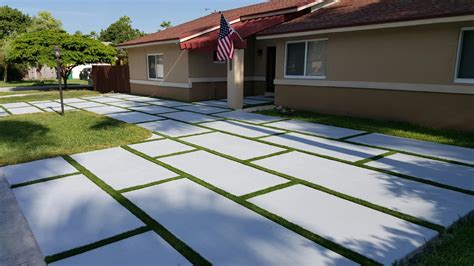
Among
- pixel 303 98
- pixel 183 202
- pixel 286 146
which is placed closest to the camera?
pixel 183 202

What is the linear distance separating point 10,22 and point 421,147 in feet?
197

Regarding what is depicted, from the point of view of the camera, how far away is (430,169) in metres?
5.49

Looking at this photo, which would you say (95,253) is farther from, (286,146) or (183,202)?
(286,146)

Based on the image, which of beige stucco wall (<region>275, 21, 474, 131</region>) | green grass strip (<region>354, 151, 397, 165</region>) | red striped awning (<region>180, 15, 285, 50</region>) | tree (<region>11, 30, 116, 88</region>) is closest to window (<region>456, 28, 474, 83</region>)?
beige stucco wall (<region>275, 21, 474, 131</region>)

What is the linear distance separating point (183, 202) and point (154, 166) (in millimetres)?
1669

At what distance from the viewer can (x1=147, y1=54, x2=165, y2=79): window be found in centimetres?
1692

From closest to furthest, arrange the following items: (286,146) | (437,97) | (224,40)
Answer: (286,146), (437,97), (224,40)

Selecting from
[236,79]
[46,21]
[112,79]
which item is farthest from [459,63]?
[46,21]

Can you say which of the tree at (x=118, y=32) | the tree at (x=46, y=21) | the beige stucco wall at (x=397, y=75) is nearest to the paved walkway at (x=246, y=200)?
the beige stucco wall at (x=397, y=75)

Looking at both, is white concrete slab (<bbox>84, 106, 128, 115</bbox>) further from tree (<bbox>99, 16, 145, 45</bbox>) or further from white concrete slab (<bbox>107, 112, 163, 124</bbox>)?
tree (<bbox>99, 16, 145, 45</bbox>)

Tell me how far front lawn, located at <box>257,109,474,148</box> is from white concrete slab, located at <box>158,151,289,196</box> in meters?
4.43

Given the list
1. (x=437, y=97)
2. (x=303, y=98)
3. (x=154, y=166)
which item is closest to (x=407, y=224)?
(x=154, y=166)

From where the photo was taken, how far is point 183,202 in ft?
14.1

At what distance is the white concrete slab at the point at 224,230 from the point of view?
3.09 meters
